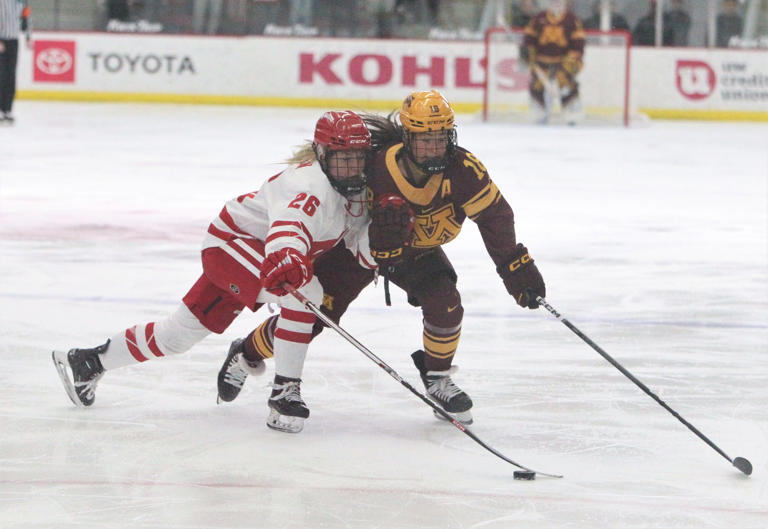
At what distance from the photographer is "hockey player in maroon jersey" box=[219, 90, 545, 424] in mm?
2973

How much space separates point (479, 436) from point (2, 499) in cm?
107

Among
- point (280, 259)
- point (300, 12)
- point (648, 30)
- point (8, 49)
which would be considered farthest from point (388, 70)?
point (280, 259)

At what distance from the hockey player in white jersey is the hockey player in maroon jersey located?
0.27 feet

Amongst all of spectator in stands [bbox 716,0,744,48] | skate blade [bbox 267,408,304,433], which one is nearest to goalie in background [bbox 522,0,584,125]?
spectator in stands [bbox 716,0,744,48]

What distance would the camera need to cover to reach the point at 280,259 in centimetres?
280

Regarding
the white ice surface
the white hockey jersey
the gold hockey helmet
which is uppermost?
the gold hockey helmet

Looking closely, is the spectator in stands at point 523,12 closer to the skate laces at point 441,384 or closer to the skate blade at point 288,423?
the skate laces at point 441,384

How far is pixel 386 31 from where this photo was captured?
14.0 meters

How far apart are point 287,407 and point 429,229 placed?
1.73ft

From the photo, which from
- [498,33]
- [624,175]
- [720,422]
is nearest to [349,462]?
[720,422]

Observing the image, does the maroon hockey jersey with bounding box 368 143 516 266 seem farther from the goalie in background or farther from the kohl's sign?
the kohl's sign

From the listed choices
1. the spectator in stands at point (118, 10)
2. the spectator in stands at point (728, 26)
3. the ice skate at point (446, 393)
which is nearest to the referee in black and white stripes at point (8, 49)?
the spectator in stands at point (118, 10)

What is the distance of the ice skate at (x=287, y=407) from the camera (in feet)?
9.96

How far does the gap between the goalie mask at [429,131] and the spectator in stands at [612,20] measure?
1112 cm
